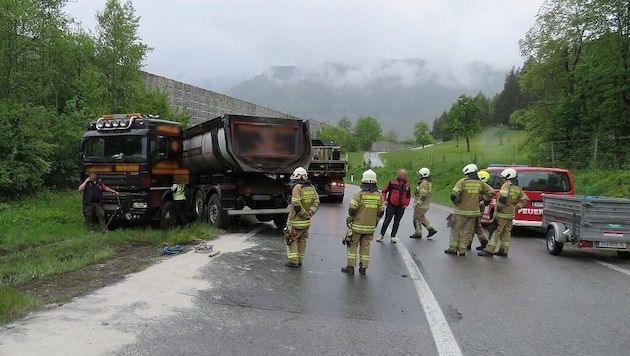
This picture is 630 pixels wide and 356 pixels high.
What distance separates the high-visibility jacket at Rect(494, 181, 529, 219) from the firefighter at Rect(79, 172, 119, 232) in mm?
8413

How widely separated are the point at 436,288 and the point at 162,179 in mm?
8029

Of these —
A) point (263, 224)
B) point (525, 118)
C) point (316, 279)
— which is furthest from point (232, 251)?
point (525, 118)

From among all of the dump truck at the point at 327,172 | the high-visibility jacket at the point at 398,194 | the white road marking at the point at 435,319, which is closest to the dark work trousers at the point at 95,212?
the high-visibility jacket at the point at 398,194

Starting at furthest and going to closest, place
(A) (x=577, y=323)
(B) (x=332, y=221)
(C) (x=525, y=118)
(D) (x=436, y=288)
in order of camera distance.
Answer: (C) (x=525, y=118), (B) (x=332, y=221), (D) (x=436, y=288), (A) (x=577, y=323)

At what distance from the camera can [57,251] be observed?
9.10 m

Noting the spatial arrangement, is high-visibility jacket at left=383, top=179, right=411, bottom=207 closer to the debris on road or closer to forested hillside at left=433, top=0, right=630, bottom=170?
the debris on road

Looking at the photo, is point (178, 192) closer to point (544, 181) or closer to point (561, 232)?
point (561, 232)

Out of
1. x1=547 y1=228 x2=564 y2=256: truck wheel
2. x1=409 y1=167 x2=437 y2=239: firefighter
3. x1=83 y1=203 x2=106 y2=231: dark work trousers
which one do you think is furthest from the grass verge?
x1=547 y1=228 x2=564 y2=256: truck wheel

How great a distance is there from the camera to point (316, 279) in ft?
23.1

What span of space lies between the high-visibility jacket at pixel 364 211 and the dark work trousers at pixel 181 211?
6647 millimetres

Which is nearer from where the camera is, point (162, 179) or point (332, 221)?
point (162, 179)

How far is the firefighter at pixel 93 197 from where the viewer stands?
11586 millimetres

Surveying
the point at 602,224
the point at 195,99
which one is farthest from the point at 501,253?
the point at 195,99

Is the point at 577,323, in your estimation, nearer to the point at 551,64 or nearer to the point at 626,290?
the point at 626,290
